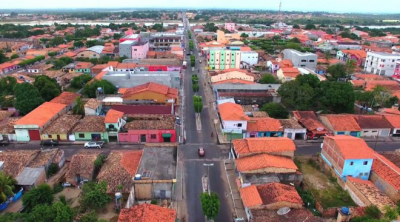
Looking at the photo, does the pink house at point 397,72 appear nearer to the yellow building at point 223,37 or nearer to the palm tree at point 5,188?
the yellow building at point 223,37

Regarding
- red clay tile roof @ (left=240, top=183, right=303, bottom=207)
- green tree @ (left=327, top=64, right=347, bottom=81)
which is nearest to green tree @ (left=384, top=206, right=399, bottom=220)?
red clay tile roof @ (left=240, top=183, right=303, bottom=207)

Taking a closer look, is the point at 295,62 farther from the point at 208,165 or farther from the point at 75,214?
the point at 75,214

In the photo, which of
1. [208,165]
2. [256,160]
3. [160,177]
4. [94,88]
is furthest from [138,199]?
[94,88]

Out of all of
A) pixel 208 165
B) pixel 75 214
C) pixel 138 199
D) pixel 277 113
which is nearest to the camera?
pixel 75 214

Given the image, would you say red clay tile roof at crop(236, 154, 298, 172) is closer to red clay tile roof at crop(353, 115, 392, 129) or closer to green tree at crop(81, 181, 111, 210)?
green tree at crop(81, 181, 111, 210)

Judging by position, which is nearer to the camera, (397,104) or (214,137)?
(214,137)

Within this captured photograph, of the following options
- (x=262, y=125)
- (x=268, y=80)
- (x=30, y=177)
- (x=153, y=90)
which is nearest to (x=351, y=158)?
(x=262, y=125)

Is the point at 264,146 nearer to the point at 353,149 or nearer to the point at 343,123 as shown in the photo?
the point at 353,149
